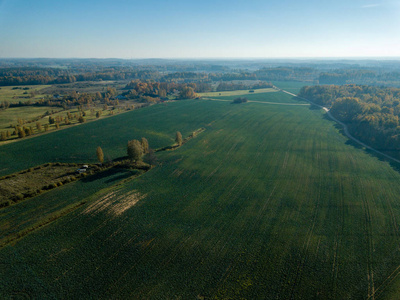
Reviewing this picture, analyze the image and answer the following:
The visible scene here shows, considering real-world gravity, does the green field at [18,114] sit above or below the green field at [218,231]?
above

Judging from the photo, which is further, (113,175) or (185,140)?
(185,140)

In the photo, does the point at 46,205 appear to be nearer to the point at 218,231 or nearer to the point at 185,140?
the point at 218,231

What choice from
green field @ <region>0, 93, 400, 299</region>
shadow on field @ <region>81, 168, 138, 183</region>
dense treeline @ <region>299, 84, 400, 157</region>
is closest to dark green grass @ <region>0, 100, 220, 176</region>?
green field @ <region>0, 93, 400, 299</region>

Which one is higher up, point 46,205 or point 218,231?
point 46,205

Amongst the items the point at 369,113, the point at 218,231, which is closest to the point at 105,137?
the point at 218,231

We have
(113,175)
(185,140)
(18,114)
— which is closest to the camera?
(113,175)

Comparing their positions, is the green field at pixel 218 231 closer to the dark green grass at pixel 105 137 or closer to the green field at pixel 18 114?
the dark green grass at pixel 105 137

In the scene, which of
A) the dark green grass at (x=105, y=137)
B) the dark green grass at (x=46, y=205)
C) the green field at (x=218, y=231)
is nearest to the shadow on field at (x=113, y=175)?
the dark green grass at (x=46, y=205)
